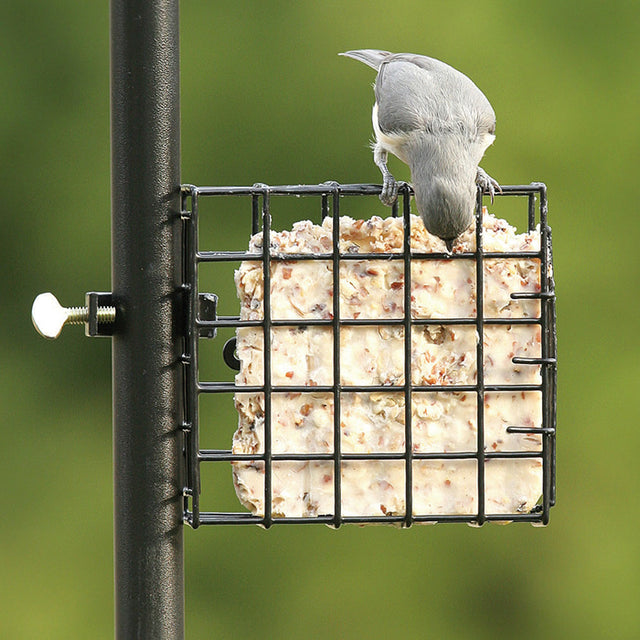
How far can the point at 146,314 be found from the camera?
144 centimetres

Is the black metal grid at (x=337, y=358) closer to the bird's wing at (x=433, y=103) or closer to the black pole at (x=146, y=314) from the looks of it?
the black pole at (x=146, y=314)

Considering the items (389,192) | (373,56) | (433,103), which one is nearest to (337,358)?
(389,192)

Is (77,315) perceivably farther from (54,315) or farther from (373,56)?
(373,56)

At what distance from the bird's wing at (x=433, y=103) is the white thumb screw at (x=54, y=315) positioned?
55 cm

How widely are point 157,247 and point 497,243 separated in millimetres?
451

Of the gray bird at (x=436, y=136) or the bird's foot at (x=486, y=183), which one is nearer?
the gray bird at (x=436, y=136)

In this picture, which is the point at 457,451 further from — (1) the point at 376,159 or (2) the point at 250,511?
(1) the point at 376,159

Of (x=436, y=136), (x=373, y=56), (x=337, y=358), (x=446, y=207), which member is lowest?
(x=337, y=358)

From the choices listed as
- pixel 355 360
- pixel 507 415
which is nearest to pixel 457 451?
pixel 507 415

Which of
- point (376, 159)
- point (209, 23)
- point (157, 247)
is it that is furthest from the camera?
point (209, 23)

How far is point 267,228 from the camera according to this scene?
1.46 meters

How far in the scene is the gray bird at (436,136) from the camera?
1.46 meters

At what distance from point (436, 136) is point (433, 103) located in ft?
0.27

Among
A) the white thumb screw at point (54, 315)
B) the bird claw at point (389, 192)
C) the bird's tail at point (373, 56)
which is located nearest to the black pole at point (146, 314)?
the white thumb screw at point (54, 315)
